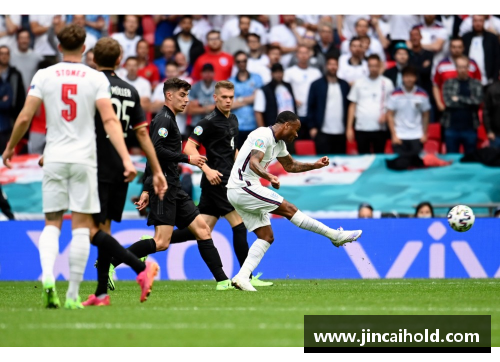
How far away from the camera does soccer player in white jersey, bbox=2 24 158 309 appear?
7.96 meters

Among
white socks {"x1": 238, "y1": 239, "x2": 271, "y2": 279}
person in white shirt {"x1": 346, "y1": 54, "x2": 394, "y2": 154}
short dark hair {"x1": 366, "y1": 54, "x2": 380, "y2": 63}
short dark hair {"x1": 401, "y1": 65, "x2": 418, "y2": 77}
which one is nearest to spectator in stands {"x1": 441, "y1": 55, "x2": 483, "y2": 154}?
short dark hair {"x1": 401, "y1": 65, "x2": 418, "y2": 77}

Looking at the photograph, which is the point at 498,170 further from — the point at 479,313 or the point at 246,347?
the point at 246,347

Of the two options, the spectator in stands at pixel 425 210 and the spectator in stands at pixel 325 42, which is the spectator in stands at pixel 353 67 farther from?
the spectator in stands at pixel 425 210

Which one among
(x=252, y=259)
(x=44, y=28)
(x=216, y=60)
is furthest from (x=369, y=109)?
(x=252, y=259)

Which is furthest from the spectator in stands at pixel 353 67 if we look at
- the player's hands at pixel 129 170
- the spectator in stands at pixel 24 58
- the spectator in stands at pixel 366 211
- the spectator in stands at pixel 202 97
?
the player's hands at pixel 129 170

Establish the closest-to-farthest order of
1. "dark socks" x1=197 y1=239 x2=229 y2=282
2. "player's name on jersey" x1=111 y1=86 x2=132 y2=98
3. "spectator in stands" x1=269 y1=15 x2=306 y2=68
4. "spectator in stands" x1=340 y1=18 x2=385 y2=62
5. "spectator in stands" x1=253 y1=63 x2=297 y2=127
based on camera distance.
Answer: "player's name on jersey" x1=111 y1=86 x2=132 y2=98 < "dark socks" x1=197 y1=239 x2=229 y2=282 < "spectator in stands" x1=253 y1=63 x2=297 y2=127 < "spectator in stands" x1=340 y1=18 x2=385 y2=62 < "spectator in stands" x1=269 y1=15 x2=306 y2=68

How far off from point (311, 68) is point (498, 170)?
4098 millimetres

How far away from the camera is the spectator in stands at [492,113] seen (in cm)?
1761

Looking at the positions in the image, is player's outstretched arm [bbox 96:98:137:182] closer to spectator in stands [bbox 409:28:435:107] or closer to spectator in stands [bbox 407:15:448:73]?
spectator in stands [bbox 409:28:435:107]

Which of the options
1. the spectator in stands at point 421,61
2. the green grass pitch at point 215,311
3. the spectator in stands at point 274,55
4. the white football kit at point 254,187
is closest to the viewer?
the green grass pitch at point 215,311

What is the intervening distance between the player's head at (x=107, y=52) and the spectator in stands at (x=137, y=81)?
9700mm

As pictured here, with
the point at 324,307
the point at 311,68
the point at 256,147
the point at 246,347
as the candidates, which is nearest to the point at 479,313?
the point at 324,307

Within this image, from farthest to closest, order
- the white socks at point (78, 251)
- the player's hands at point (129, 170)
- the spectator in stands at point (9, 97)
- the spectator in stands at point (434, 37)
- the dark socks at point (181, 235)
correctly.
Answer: the spectator in stands at point (434, 37) → the spectator in stands at point (9, 97) → the dark socks at point (181, 235) → the white socks at point (78, 251) → the player's hands at point (129, 170)

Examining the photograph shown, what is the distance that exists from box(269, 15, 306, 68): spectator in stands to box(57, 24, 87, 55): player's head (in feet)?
36.4
